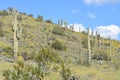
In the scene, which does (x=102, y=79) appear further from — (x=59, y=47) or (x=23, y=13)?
(x=23, y=13)

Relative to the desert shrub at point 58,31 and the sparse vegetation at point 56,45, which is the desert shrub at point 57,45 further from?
the desert shrub at point 58,31

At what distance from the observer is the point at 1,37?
47750mm

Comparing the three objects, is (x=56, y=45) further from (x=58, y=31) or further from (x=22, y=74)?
(x=22, y=74)

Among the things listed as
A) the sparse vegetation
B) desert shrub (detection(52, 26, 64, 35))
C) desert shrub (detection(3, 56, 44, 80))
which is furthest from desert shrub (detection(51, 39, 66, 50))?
desert shrub (detection(3, 56, 44, 80))

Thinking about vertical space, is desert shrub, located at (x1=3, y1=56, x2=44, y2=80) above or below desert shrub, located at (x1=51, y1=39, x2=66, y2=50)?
below

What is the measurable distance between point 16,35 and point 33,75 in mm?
17219

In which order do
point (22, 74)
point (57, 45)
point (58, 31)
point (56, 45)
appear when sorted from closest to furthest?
point (22, 74) → point (57, 45) → point (56, 45) → point (58, 31)

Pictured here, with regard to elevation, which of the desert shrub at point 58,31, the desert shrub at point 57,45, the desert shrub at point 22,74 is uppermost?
the desert shrub at point 58,31

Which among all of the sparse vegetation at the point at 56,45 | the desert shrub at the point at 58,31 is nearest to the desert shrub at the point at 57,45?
the sparse vegetation at the point at 56,45

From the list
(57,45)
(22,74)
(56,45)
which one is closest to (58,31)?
(56,45)

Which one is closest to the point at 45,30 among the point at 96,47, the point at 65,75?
the point at 96,47

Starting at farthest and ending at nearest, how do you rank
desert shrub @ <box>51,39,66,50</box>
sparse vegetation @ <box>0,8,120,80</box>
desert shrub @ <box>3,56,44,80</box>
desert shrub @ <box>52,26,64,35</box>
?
desert shrub @ <box>52,26,64,35</box>
desert shrub @ <box>51,39,66,50</box>
sparse vegetation @ <box>0,8,120,80</box>
desert shrub @ <box>3,56,44,80</box>

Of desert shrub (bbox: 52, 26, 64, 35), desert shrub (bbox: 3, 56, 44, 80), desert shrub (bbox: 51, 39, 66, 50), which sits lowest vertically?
desert shrub (bbox: 3, 56, 44, 80)

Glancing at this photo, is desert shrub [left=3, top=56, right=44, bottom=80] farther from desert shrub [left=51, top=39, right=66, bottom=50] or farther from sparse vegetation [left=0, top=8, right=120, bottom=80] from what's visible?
desert shrub [left=51, top=39, right=66, bottom=50]
